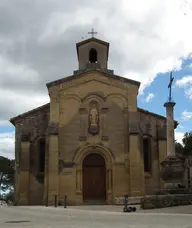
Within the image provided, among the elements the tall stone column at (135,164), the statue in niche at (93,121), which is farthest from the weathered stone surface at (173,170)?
the statue in niche at (93,121)

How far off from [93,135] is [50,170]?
13.9ft

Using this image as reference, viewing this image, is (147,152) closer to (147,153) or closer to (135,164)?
(147,153)

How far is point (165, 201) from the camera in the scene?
19.4 m

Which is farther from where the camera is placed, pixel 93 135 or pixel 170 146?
pixel 93 135

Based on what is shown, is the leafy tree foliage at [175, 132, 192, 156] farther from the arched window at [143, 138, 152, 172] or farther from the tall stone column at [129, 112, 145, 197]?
the tall stone column at [129, 112, 145, 197]

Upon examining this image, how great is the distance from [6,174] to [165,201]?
52461 millimetres

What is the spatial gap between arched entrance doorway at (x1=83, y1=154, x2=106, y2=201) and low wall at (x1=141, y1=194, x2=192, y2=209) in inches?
413

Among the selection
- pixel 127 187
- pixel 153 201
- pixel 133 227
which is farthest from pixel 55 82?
pixel 133 227

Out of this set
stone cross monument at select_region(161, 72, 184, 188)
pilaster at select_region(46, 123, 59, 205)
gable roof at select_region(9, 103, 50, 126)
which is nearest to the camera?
stone cross monument at select_region(161, 72, 184, 188)

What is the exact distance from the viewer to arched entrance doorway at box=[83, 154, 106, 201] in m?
29.7

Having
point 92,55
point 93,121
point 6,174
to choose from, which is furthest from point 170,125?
point 6,174

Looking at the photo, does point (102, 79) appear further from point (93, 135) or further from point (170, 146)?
point (170, 146)

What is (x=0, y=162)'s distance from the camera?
63688 mm

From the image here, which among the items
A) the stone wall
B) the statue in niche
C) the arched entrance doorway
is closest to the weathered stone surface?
the arched entrance doorway
